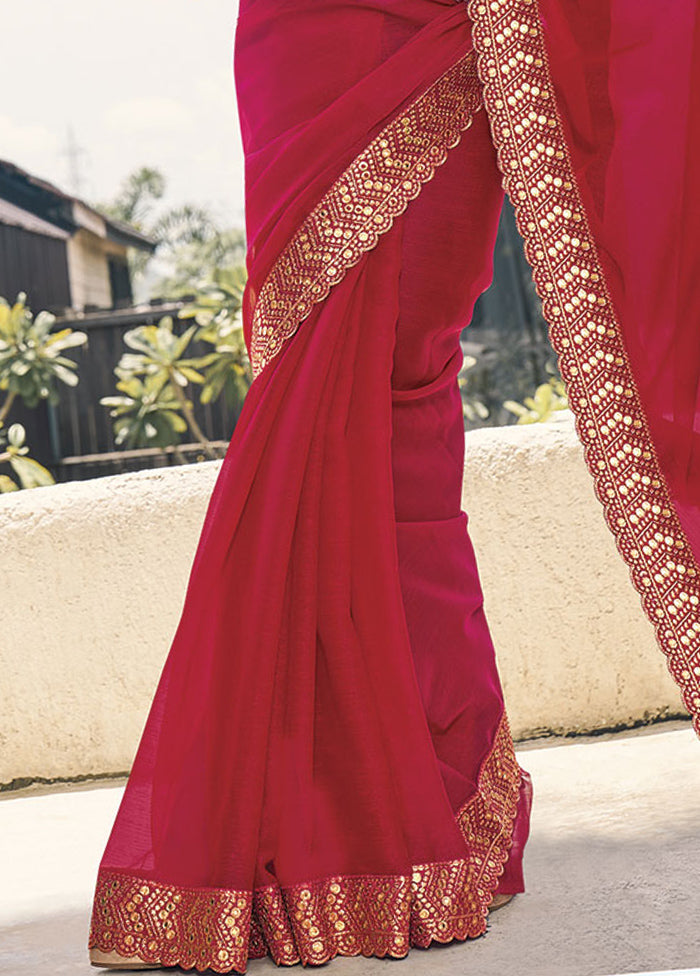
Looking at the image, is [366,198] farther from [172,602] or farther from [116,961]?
[172,602]

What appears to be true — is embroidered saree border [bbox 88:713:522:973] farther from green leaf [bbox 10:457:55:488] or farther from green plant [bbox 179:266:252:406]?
green plant [bbox 179:266:252:406]

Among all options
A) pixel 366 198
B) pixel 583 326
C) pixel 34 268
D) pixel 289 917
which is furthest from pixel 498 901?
pixel 34 268

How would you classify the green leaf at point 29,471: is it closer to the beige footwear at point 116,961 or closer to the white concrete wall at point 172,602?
the white concrete wall at point 172,602

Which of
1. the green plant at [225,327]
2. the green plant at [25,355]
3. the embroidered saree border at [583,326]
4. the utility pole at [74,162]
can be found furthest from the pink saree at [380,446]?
the utility pole at [74,162]

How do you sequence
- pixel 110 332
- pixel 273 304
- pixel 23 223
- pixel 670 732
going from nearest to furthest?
pixel 273 304
pixel 670 732
pixel 110 332
pixel 23 223

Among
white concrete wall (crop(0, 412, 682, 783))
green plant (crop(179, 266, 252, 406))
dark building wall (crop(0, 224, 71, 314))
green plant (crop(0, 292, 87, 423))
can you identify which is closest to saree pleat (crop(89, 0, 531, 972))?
white concrete wall (crop(0, 412, 682, 783))

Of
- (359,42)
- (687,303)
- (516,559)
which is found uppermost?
(359,42)

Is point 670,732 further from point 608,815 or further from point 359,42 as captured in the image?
point 359,42

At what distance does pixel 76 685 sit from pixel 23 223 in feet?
31.0

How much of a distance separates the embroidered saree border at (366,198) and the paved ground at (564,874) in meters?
0.69

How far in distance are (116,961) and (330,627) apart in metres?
0.42

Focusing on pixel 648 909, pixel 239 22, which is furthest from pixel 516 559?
pixel 239 22

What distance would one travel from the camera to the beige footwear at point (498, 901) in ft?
4.91

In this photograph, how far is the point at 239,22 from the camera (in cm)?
153
